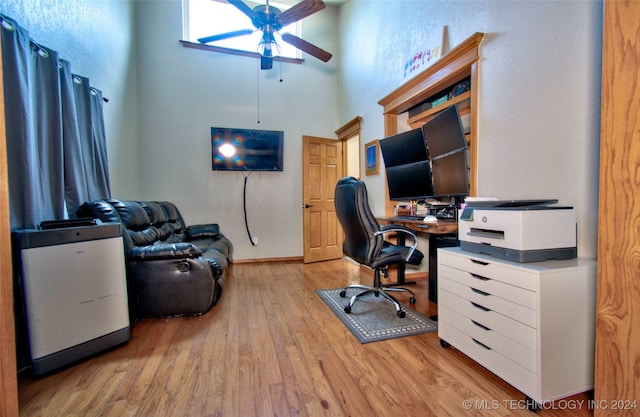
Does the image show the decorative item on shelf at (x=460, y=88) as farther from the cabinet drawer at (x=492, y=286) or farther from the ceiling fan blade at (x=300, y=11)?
the cabinet drawer at (x=492, y=286)

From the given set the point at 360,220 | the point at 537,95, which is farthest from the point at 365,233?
the point at 537,95

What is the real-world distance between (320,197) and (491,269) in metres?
3.27

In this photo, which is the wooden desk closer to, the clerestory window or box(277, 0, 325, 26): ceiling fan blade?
box(277, 0, 325, 26): ceiling fan blade

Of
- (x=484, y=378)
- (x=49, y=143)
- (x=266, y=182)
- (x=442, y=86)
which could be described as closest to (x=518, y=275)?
(x=484, y=378)

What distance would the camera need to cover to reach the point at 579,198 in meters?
1.47

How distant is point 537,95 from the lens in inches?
66.1

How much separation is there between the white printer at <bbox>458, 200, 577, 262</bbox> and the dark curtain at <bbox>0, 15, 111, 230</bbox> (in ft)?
8.70

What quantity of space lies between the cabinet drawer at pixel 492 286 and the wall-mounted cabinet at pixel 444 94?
86cm

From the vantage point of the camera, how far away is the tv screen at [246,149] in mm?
4223

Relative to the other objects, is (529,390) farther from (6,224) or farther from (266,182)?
(266,182)

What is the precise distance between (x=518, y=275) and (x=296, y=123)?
13.2 feet

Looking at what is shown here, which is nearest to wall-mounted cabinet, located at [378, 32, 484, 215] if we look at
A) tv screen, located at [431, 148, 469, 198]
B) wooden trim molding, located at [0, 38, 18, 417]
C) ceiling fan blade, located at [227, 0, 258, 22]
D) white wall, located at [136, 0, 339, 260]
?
tv screen, located at [431, 148, 469, 198]

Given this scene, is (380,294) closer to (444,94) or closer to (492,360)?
(492,360)

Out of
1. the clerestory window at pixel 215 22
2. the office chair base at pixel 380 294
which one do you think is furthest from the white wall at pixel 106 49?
the office chair base at pixel 380 294
